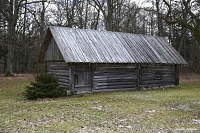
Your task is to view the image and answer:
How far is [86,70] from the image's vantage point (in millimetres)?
19672

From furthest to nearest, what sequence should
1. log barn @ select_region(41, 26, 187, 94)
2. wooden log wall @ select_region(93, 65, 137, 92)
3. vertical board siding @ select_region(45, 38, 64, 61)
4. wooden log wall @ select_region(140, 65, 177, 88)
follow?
wooden log wall @ select_region(140, 65, 177, 88) < wooden log wall @ select_region(93, 65, 137, 92) < vertical board siding @ select_region(45, 38, 64, 61) < log barn @ select_region(41, 26, 187, 94)

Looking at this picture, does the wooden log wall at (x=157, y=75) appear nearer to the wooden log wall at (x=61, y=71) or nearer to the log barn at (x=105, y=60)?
the log barn at (x=105, y=60)

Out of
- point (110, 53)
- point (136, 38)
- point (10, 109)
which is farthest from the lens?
point (136, 38)

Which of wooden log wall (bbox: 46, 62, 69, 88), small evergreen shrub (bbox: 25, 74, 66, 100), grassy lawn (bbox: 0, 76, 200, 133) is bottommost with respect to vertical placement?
grassy lawn (bbox: 0, 76, 200, 133)

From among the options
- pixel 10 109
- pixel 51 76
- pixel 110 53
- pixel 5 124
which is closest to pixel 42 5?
pixel 110 53

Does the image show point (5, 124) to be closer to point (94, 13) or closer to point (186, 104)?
point (186, 104)

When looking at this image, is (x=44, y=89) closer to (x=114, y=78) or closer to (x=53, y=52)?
(x=53, y=52)

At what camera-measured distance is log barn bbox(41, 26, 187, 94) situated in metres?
19.3

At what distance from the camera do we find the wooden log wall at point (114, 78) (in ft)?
66.3

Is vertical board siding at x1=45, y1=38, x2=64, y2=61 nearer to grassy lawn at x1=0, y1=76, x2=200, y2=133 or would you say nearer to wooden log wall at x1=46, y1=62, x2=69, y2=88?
wooden log wall at x1=46, y1=62, x2=69, y2=88

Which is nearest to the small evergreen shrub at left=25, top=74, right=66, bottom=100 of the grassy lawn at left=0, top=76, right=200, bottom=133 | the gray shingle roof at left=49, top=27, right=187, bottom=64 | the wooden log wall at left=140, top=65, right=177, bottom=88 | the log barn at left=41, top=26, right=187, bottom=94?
the log barn at left=41, top=26, right=187, bottom=94

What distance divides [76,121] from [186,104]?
7113 mm

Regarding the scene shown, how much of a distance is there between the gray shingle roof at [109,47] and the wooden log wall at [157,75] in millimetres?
909

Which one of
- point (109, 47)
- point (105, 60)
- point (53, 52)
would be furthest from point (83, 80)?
point (109, 47)
